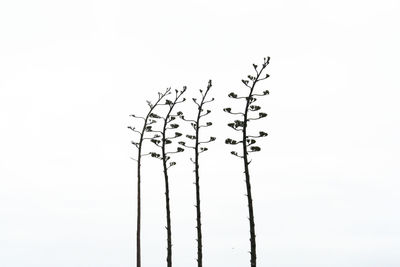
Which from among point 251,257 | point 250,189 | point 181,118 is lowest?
point 251,257

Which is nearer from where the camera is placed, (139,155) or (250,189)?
(250,189)

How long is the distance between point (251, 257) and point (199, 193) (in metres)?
5.44

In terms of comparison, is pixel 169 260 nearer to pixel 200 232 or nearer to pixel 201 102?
pixel 200 232

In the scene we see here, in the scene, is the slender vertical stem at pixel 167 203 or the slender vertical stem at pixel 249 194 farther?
the slender vertical stem at pixel 167 203

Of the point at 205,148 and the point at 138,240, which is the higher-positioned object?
the point at 205,148

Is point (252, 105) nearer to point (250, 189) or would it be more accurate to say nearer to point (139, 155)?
point (250, 189)

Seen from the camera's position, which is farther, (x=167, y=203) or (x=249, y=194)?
(x=167, y=203)

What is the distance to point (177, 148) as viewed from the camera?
36.3m

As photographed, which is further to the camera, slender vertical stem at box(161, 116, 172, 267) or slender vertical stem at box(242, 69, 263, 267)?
slender vertical stem at box(161, 116, 172, 267)

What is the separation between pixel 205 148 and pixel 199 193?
258cm

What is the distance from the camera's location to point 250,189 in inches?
1267

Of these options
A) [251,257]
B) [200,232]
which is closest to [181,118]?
[200,232]

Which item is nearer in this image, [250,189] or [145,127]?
[250,189]

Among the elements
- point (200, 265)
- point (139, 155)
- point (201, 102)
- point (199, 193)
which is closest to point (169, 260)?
point (200, 265)
